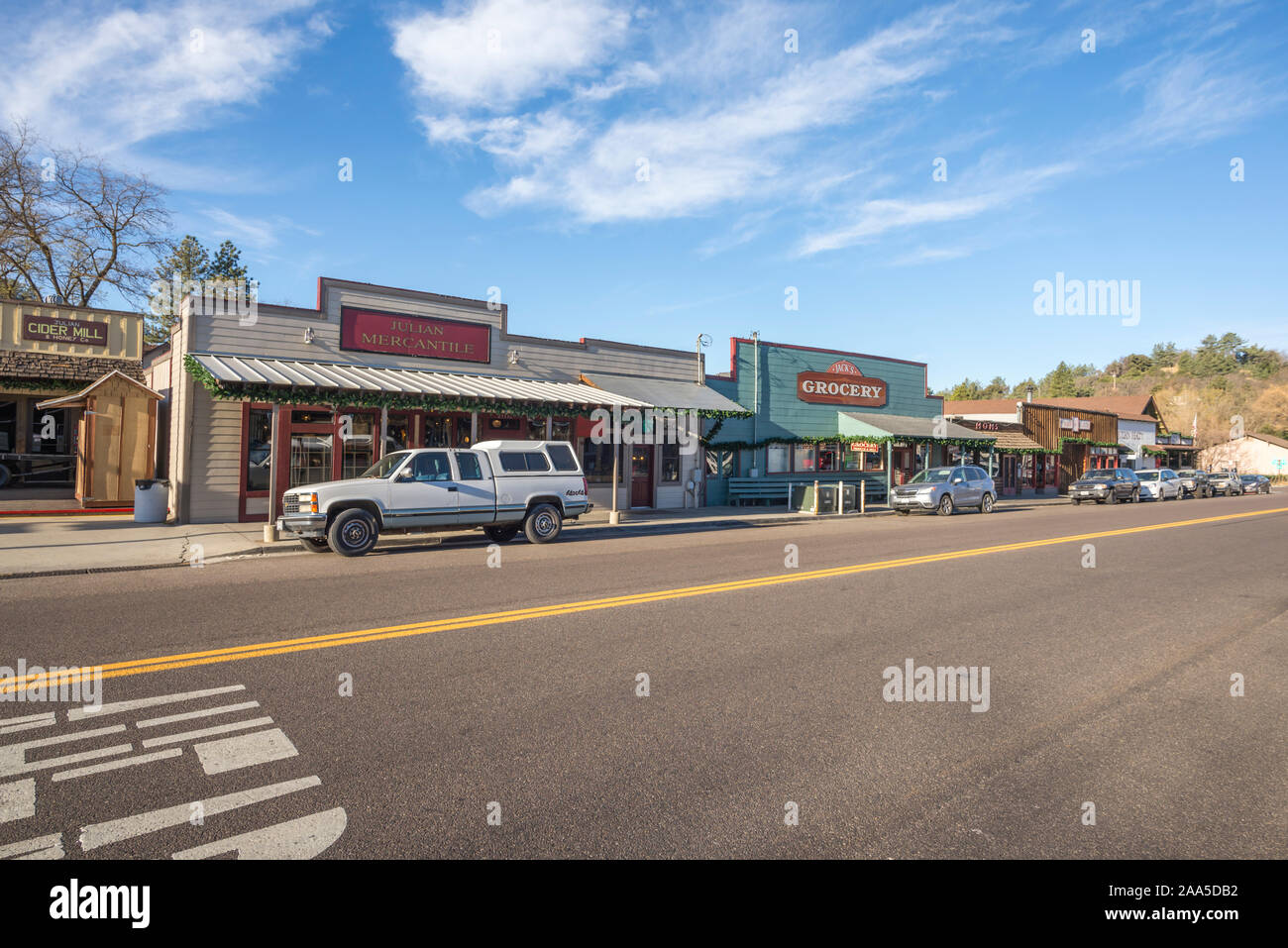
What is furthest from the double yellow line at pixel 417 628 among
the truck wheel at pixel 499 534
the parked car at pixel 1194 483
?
the parked car at pixel 1194 483

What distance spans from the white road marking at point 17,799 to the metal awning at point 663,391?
1782cm

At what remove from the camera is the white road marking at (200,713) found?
4652 millimetres

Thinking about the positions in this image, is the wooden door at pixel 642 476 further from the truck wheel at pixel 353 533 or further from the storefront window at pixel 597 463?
the truck wheel at pixel 353 533

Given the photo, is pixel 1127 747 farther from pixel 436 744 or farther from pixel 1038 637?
pixel 436 744

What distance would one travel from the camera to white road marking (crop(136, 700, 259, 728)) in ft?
15.3

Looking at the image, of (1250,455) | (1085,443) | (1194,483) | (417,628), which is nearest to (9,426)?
(417,628)

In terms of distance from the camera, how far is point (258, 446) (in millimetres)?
17328

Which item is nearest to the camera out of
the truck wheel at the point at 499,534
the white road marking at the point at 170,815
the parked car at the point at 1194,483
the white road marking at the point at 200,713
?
the white road marking at the point at 170,815

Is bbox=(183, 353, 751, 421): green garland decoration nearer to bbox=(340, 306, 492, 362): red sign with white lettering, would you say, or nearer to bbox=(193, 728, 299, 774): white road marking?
bbox=(340, 306, 492, 362): red sign with white lettering

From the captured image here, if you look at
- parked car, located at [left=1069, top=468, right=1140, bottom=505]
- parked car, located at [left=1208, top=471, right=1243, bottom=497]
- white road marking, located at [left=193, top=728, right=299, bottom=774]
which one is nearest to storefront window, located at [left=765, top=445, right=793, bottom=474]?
parked car, located at [left=1069, top=468, right=1140, bottom=505]

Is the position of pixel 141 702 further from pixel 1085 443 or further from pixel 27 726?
pixel 1085 443

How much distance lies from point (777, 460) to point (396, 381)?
649 inches

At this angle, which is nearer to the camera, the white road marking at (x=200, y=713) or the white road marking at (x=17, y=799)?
the white road marking at (x=17, y=799)
